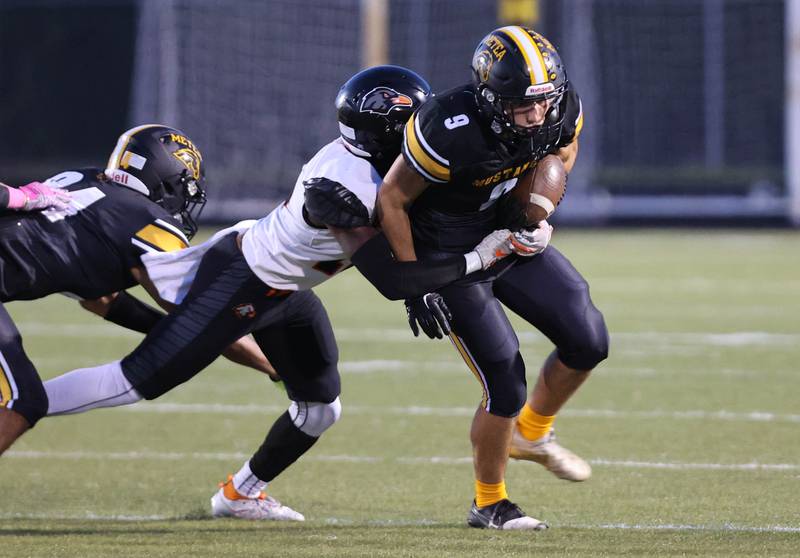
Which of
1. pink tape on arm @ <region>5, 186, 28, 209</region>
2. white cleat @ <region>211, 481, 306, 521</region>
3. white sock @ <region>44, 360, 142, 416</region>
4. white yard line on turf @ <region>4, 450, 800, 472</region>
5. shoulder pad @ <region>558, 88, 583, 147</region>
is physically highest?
shoulder pad @ <region>558, 88, 583, 147</region>

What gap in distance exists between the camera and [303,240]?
4105mm

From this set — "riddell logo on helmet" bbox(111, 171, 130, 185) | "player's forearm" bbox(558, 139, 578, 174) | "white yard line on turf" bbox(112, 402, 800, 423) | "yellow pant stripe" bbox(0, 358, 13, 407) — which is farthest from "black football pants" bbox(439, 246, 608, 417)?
"white yard line on turf" bbox(112, 402, 800, 423)

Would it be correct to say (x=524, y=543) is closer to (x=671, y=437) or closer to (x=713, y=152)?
(x=671, y=437)

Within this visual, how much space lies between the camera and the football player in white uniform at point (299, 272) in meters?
4.05

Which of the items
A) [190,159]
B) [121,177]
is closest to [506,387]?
[190,159]

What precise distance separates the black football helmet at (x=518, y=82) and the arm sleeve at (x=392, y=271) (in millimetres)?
455

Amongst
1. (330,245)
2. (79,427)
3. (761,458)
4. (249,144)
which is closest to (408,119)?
(330,245)

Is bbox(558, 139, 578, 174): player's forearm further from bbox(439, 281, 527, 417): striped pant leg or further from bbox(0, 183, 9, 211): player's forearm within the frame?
bbox(0, 183, 9, 211): player's forearm

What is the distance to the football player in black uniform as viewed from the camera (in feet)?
13.0

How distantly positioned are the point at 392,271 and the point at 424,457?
1534 millimetres

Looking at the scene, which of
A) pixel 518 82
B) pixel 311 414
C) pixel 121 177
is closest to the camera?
pixel 518 82

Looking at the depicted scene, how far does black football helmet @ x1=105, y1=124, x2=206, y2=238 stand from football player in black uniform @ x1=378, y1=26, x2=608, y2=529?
864 millimetres

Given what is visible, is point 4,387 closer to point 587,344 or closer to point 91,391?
point 91,391

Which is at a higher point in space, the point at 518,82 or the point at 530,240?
the point at 518,82
